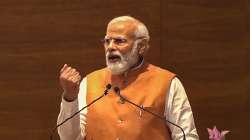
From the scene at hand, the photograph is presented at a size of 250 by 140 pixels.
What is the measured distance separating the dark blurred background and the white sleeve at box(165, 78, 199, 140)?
102cm

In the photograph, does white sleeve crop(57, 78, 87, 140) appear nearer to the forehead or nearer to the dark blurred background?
the forehead

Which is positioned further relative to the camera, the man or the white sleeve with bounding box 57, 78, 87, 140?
the man

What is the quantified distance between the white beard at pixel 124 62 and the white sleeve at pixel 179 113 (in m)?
0.26

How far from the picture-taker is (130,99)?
11.4 ft

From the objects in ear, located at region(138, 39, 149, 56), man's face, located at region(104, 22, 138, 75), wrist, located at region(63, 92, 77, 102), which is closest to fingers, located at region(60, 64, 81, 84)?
wrist, located at region(63, 92, 77, 102)

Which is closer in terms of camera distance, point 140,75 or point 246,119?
point 140,75

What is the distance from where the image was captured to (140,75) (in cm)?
361

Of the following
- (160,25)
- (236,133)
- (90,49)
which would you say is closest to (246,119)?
(236,133)

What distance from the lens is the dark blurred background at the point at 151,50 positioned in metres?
4.55

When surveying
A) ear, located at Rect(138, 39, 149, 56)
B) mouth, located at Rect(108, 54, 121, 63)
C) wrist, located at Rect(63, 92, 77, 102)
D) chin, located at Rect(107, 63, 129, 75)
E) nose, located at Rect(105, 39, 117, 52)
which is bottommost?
wrist, located at Rect(63, 92, 77, 102)

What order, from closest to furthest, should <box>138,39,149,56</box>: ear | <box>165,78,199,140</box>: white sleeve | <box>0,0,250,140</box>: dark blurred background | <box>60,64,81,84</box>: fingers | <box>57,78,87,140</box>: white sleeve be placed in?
<box>60,64,81,84</box>: fingers
<box>57,78,87,140</box>: white sleeve
<box>165,78,199,140</box>: white sleeve
<box>138,39,149,56</box>: ear
<box>0,0,250,140</box>: dark blurred background

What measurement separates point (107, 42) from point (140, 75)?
287mm

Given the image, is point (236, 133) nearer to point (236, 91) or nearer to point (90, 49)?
point (236, 91)

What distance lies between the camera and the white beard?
3.45 metres
